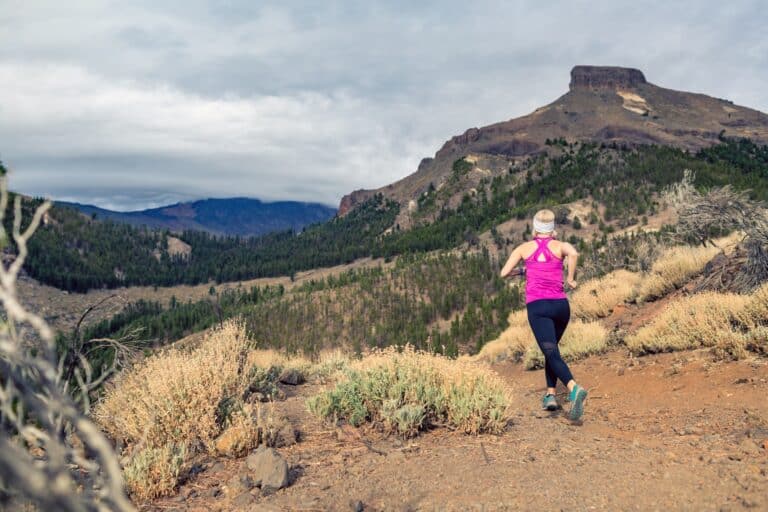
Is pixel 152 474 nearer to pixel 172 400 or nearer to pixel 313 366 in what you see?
pixel 172 400

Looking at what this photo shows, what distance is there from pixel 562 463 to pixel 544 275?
2539 millimetres

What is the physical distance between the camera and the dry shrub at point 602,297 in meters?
13.2

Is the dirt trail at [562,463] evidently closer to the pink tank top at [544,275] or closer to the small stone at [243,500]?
the small stone at [243,500]

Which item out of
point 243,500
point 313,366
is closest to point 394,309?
point 313,366

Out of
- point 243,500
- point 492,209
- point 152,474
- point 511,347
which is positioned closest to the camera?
point 243,500

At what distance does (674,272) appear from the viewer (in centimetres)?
1229

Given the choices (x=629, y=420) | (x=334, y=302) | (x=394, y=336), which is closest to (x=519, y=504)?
(x=629, y=420)

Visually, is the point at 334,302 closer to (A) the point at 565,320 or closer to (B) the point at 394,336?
(B) the point at 394,336

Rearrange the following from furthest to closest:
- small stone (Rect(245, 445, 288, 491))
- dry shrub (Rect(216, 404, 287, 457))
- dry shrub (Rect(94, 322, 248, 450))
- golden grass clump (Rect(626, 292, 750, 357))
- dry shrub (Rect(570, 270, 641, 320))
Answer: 1. dry shrub (Rect(570, 270, 641, 320))
2. golden grass clump (Rect(626, 292, 750, 357))
3. dry shrub (Rect(94, 322, 248, 450))
4. dry shrub (Rect(216, 404, 287, 457))
5. small stone (Rect(245, 445, 288, 491))

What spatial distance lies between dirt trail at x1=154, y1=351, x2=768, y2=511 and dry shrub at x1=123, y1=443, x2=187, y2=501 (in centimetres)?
18

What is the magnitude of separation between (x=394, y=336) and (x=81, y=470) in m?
67.8

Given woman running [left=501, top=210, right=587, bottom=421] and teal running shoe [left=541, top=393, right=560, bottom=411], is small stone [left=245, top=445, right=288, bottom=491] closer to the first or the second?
woman running [left=501, top=210, right=587, bottom=421]

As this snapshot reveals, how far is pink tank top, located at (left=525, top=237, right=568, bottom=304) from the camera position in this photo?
650 centimetres

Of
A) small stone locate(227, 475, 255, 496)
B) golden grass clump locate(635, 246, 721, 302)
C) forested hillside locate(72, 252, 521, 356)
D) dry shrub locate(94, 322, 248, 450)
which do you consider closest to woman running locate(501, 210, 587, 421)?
small stone locate(227, 475, 255, 496)
